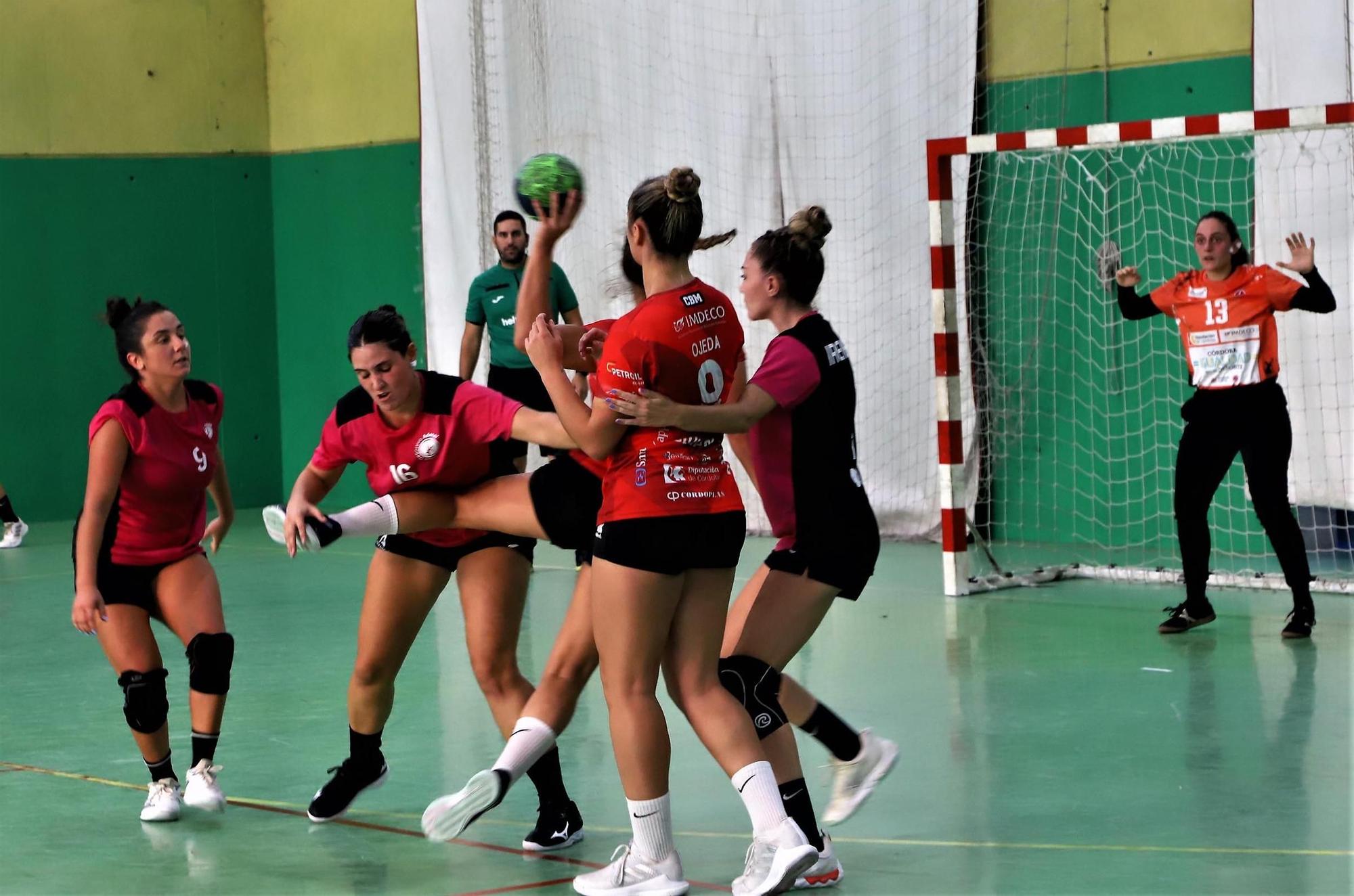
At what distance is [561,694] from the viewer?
Answer: 430 centimetres

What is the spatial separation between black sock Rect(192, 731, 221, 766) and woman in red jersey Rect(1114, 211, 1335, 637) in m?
4.30

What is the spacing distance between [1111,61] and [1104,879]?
688 centimetres

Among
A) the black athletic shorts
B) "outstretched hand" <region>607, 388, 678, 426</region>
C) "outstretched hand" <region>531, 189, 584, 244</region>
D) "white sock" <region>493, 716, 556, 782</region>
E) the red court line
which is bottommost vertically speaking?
the red court line

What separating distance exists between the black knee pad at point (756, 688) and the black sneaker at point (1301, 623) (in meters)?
3.91

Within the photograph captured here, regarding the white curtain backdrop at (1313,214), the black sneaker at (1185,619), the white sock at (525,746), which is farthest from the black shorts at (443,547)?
the white curtain backdrop at (1313,214)

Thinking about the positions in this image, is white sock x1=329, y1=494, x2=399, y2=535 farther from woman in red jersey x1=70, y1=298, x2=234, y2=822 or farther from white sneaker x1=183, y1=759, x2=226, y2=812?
white sneaker x1=183, y1=759, x2=226, y2=812

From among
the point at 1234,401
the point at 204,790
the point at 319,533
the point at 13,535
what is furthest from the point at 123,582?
the point at 13,535

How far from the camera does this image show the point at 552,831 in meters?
4.54

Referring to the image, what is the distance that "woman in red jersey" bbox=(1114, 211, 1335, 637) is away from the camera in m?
7.43

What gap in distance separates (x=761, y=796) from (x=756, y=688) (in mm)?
360

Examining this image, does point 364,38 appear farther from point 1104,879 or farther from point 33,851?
point 1104,879

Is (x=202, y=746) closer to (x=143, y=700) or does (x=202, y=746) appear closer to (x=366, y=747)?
(x=143, y=700)

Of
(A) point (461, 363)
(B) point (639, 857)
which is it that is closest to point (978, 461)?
(A) point (461, 363)

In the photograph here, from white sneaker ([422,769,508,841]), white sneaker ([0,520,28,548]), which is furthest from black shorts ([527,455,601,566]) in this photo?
white sneaker ([0,520,28,548])
